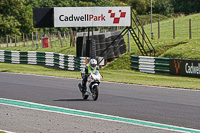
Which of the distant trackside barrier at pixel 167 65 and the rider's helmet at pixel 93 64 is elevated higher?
the rider's helmet at pixel 93 64

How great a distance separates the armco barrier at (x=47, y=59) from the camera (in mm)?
31733

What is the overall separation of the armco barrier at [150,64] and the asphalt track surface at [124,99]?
7972 mm

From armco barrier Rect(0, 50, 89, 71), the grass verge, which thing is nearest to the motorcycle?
the grass verge

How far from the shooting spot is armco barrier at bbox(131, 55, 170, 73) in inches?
1099

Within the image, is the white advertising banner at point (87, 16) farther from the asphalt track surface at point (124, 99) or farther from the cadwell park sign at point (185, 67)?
the asphalt track surface at point (124, 99)

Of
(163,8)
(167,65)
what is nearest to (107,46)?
(167,65)

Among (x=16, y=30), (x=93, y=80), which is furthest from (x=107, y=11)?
(x=16, y=30)

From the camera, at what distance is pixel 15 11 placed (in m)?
75.1

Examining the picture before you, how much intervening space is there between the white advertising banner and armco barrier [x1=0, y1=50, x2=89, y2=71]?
110 inches

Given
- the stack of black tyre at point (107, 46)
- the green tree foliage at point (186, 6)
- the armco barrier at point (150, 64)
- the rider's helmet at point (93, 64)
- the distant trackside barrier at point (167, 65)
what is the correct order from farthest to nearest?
1. the green tree foliage at point (186, 6)
2. the stack of black tyre at point (107, 46)
3. the armco barrier at point (150, 64)
4. the distant trackside barrier at point (167, 65)
5. the rider's helmet at point (93, 64)

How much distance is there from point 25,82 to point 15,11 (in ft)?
185

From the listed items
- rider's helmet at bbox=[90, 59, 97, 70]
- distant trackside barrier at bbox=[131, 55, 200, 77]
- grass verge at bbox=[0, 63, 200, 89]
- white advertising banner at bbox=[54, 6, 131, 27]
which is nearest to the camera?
rider's helmet at bbox=[90, 59, 97, 70]

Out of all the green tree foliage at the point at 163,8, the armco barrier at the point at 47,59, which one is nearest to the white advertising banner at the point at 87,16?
the armco barrier at the point at 47,59

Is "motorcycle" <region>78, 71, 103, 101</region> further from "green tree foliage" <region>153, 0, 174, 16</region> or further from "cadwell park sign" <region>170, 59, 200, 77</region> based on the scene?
"green tree foliage" <region>153, 0, 174, 16</region>
